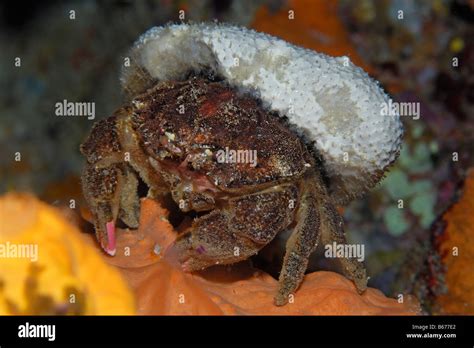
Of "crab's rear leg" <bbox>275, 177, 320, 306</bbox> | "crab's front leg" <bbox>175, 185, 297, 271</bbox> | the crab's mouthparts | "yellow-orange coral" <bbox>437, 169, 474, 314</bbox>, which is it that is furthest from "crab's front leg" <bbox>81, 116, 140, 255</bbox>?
"yellow-orange coral" <bbox>437, 169, 474, 314</bbox>

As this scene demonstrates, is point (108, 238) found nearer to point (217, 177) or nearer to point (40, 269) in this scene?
point (217, 177)

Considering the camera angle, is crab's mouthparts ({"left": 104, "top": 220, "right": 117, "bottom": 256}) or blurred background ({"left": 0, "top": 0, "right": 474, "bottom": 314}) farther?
blurred background ({"left": 0, "top": 0, "right": 474, "bottom": 314})

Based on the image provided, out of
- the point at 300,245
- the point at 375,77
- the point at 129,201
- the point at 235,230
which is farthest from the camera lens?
the point at 375,77

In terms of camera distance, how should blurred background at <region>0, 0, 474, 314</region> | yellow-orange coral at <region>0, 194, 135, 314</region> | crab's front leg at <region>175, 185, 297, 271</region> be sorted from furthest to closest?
blurred background at <region>0, 0, 474, 314</region> < crab's front leg at <region>175, 185, 297, 271</region> < yellow-orange coral at <region>0, 194, 135, 314</region>

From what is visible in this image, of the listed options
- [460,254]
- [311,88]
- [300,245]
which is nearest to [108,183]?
[300,245]

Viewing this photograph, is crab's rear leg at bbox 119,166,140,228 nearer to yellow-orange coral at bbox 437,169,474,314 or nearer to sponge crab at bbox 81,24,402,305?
sponge crab at bbox 81,24,402,305

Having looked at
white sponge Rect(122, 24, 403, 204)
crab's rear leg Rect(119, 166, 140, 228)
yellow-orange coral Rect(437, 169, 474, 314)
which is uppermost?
white sponge Rect(122, 24, 403, 204)

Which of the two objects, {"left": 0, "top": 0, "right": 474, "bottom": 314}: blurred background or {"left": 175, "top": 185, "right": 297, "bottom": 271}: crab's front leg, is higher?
{"left": 0, "top": 0, "right": 474, "bottom": 314}: blurred background
